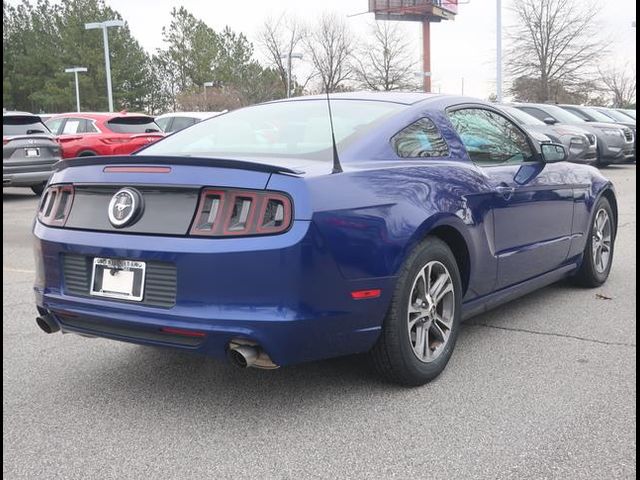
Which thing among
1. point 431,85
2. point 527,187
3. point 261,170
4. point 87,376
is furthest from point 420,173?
point 431,85

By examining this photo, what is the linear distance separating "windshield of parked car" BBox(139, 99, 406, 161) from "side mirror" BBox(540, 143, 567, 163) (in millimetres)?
1283

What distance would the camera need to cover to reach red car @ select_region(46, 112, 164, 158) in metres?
14.5

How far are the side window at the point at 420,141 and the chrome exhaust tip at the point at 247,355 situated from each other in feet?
4.12

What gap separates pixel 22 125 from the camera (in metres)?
13.7

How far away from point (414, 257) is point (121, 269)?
1.32m

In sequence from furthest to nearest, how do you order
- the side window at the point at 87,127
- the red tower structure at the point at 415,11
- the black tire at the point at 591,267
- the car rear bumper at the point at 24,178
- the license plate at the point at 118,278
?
the red tower structure at the point at 415,11 < the side window at the point at 87,127 < the car rear bumper at the point at 24,178 < the black tire at the point at 591,267 < the license plate at the point at 118,278

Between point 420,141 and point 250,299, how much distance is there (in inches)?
55.9

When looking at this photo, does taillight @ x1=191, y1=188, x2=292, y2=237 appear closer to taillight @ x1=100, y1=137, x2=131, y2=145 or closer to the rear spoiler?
the rear spoiler

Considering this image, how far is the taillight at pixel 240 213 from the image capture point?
2.78 metres

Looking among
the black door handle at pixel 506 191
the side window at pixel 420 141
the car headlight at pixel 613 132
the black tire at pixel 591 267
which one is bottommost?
the black tire at pixel 591 267

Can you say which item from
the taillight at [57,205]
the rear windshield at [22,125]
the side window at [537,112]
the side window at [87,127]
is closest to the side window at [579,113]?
the side window at [537,112]

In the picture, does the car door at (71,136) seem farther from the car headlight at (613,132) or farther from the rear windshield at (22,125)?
the car headlight at (613,132)

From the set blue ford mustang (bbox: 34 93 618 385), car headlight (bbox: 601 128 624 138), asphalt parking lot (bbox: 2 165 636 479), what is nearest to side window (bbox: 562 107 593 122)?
car headlight (bbox: 601 128 624 138)

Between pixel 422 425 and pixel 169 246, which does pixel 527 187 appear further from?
pixel 169 246
